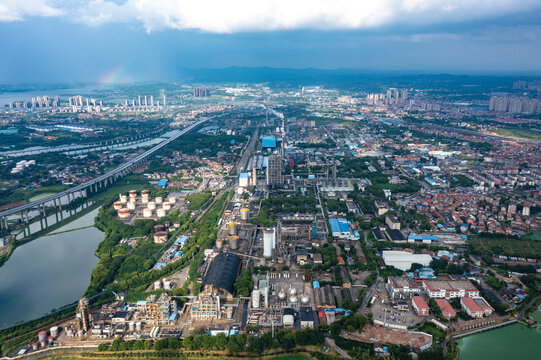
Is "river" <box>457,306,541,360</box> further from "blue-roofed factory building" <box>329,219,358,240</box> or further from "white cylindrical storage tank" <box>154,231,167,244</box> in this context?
"white cylindrical storage tank" <box>154,231,167,244</box>

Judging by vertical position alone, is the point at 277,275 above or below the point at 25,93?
below

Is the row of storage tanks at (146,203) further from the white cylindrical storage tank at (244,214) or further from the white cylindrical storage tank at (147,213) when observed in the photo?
the white cylindrical storage tank at (244,214)

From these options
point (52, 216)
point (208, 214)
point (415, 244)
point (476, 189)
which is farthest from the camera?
point (476, 189)

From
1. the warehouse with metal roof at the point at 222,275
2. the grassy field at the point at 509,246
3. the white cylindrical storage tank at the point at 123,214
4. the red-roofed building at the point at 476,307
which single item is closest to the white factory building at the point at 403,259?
the red-roofed building at the point at 476,307

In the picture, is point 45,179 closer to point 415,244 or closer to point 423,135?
point 415,244

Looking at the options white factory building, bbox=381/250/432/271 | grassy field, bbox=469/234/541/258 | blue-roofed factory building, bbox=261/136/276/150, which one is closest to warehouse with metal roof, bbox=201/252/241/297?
white factory building, bbox=381/250/432/271

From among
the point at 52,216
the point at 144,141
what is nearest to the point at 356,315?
the point at 52,216
